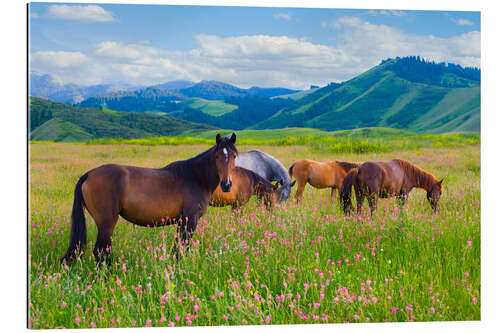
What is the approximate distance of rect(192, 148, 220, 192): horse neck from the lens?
4.83m

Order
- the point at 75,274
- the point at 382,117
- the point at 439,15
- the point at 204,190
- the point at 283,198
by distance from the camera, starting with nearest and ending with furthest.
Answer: the point at 75,274
the point at 204,190
the point at 439,15
the point at 382,117
the point at 283,198

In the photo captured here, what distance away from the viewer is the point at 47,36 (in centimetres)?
495

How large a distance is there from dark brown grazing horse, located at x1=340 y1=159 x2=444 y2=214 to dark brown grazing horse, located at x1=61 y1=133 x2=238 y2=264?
2.50 m

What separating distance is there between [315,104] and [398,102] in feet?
4.24

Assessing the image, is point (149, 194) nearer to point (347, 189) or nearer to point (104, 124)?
point (104, 124)

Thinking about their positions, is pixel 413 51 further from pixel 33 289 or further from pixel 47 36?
pixel 33 289

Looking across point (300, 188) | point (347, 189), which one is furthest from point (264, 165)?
point (347, 189)

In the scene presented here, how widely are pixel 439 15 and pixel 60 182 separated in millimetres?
5783

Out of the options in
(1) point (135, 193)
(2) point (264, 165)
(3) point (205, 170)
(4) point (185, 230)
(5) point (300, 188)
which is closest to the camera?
(1) point (135, 193)

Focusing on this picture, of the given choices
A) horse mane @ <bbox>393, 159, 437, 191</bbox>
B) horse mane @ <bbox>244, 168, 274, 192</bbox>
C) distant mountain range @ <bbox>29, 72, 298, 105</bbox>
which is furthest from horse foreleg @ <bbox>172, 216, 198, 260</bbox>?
horse mane @ <bbox>393, 159, 437, 191</bbox>

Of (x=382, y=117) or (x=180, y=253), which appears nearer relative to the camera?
(x=180, y=253)

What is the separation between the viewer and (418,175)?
6441 mm

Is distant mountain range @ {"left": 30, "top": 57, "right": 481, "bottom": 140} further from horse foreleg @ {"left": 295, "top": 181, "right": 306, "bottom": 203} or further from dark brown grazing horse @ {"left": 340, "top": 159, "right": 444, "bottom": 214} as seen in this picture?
horse foreleg @ {"left": 295, "top": 181, "right": 306, "bottom": 203}

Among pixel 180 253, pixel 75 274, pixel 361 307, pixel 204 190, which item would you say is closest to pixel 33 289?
pixel 75 274
